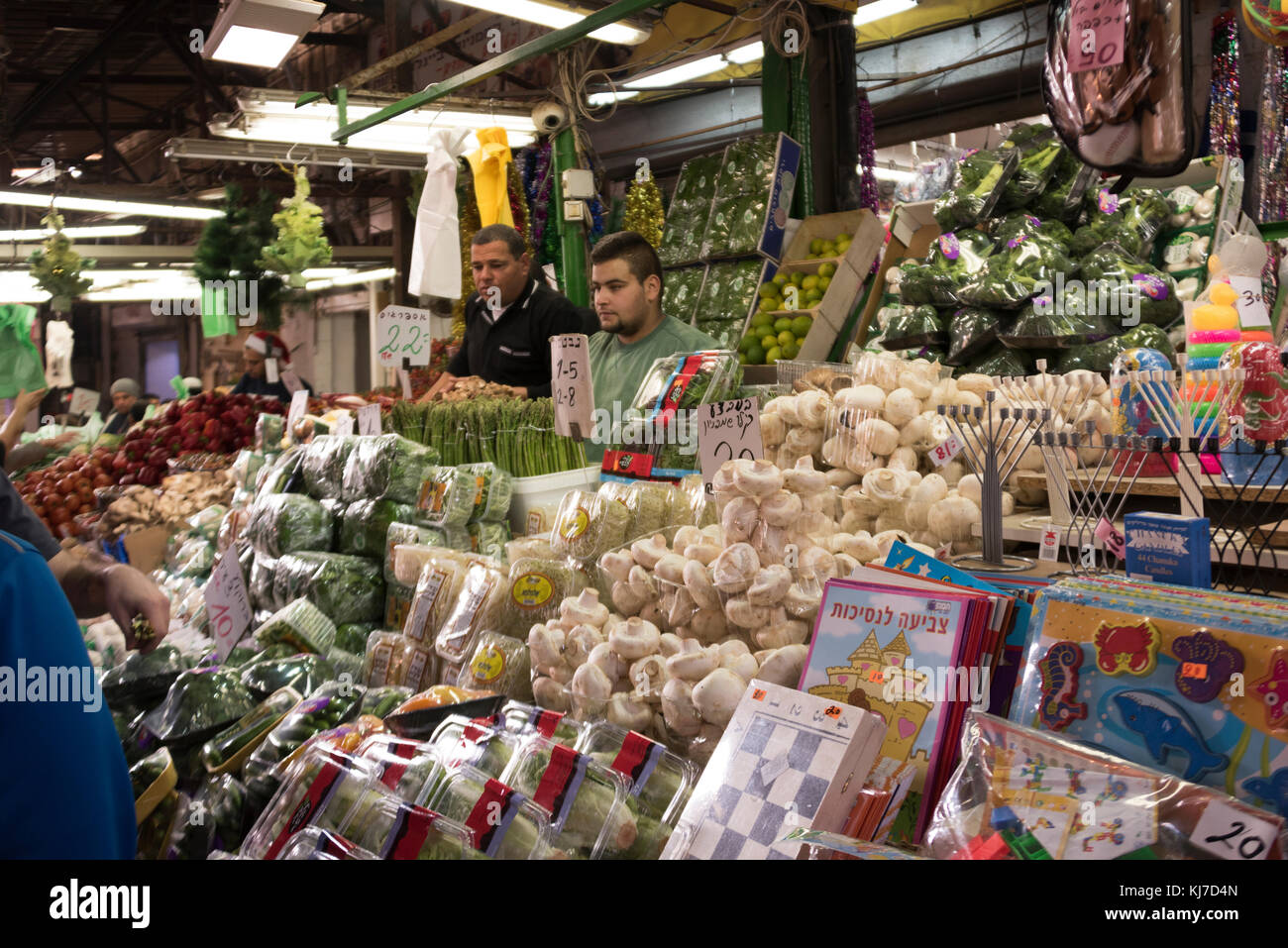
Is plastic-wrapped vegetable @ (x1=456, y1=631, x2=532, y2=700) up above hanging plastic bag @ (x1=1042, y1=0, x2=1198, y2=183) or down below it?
below

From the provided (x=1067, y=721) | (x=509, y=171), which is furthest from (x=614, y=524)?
(x=509, y=171)

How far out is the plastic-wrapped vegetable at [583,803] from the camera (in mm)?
1447

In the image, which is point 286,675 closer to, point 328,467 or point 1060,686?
point 328,467

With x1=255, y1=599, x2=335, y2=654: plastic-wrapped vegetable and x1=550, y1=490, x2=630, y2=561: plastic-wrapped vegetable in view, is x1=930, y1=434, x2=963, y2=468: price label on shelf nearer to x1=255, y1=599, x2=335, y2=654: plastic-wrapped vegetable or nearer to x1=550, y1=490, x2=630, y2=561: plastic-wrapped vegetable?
x1=550, y1=490, x2=630, y2=561: plastic-wrapped vegetable

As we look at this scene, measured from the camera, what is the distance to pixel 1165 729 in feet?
3.77

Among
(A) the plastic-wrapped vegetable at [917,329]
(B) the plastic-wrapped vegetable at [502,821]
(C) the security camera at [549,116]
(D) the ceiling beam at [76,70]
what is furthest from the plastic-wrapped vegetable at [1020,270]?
(D) the ceiling beam at [76,70]

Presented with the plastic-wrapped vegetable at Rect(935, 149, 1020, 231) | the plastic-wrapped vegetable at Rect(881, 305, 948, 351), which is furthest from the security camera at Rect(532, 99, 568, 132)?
the plastic-wrapped vegetable at Rect(881, 305, 948, 351)

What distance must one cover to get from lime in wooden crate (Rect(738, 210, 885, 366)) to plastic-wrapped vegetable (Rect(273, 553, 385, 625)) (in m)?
3.37

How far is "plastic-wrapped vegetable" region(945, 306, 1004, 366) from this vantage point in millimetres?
4164

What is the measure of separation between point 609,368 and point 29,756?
3184mm

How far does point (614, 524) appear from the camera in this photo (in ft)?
7.48

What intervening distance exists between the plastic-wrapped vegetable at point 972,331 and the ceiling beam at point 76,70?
26.6ft

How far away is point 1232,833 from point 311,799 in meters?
1.27

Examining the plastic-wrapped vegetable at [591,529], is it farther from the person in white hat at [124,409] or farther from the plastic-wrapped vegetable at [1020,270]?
the person in white hat at [124,409]
